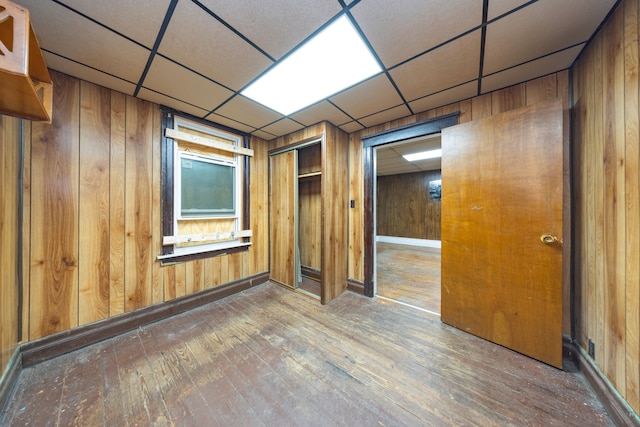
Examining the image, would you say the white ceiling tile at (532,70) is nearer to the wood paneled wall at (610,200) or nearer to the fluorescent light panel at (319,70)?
the wood paneled wall at (610,200)

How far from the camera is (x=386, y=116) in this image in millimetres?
2512

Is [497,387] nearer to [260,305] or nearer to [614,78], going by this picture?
[614,78]

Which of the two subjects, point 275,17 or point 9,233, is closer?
point 275,17

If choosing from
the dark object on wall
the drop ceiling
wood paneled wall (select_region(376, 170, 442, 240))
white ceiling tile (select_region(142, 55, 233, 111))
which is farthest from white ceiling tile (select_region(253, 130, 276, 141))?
the dark object on wall

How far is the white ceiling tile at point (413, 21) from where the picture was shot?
114 centimetres

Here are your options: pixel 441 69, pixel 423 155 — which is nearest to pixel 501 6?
pixel 441 69

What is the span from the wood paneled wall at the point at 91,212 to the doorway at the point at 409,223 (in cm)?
277

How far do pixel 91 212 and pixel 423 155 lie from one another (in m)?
5.46

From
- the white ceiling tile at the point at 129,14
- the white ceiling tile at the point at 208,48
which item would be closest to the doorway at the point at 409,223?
the white ceiling tile at the point at 208,48

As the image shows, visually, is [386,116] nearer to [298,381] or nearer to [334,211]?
[334,211]

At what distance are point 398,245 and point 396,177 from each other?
7.69 ft

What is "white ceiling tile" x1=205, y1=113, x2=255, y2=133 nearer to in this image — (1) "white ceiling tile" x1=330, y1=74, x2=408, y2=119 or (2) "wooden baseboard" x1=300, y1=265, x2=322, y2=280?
(1) "white ceiling tile" x1=330, y1=74, x2=408, y2=119

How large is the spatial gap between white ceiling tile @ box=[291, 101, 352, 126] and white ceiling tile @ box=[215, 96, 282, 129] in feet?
0.96

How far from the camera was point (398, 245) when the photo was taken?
666 centimetres
